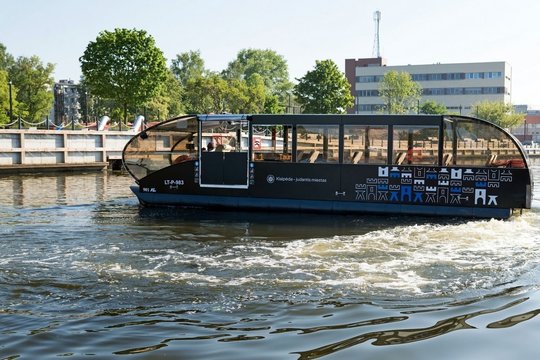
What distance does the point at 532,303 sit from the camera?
7.84 meters

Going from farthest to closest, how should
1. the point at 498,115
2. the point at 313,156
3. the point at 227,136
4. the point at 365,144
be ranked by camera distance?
the point at 498,115 < the point at 227,136 < the point at 313,156 < the point at 365,144

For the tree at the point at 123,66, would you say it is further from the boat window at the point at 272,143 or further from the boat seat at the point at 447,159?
the boat seat at the point at 447,159

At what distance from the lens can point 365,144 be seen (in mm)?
16062

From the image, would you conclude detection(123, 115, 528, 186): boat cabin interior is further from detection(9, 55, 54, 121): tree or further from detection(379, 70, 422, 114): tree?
detection(379, 70, 422, 114): tree

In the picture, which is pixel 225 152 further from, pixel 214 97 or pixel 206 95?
pixel 214 97

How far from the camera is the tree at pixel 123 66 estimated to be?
45469 millimetres

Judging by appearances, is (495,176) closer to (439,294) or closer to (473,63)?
(439,294)

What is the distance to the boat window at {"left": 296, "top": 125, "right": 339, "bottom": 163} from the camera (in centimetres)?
1620

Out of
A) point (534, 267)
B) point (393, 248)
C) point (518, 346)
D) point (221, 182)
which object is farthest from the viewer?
point (221, 182)

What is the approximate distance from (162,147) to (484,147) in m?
8.42

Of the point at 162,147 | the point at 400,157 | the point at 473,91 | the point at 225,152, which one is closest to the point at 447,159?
the point at 400,157

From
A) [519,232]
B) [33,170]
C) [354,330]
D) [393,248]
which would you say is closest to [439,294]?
[354,330]

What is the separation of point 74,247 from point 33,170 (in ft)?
74.2

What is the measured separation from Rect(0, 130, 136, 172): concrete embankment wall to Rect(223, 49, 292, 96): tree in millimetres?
92419
